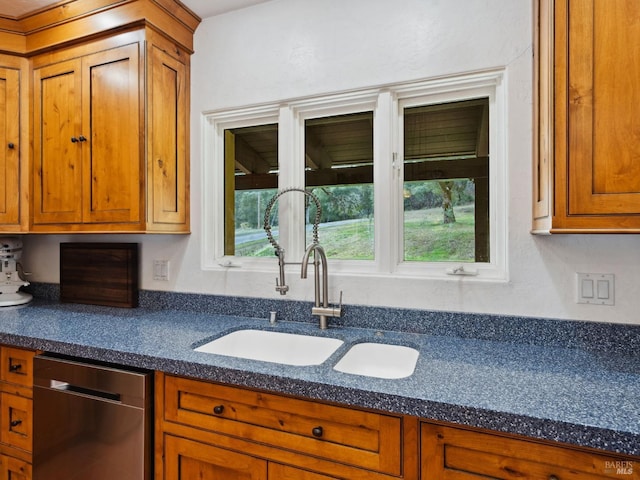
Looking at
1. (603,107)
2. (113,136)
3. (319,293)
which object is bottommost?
(319,293)

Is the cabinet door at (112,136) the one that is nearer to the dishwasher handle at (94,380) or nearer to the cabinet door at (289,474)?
the dishwasher handle at (94,380)

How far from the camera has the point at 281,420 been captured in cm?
108

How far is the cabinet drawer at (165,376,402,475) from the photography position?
974 millimetres

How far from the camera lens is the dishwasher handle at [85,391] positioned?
4.25ft

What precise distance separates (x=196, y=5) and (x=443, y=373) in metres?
1.98

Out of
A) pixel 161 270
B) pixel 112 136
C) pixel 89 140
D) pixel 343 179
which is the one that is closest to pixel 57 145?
pixel 89 140

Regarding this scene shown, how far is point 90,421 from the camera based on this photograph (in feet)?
4.32

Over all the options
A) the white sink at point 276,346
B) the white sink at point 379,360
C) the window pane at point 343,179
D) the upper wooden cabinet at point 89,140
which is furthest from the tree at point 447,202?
the upper wooden cabinet at point 89,140

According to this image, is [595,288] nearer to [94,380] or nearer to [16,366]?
[94,380]

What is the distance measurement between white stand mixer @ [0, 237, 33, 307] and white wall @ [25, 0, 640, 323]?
693mm

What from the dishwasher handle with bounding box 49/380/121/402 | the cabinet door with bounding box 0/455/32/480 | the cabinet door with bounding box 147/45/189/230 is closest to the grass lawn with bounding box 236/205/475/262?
the cabinet door with bounding box 147/45/189/230

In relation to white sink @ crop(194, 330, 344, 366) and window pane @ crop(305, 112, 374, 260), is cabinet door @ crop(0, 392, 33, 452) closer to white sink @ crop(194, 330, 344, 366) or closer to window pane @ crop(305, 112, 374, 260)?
white sink @ crop(194, 330, 344, 366)

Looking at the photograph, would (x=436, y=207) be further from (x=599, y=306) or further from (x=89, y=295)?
(x=89, y=295)

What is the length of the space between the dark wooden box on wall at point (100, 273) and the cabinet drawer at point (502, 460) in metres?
1.71
